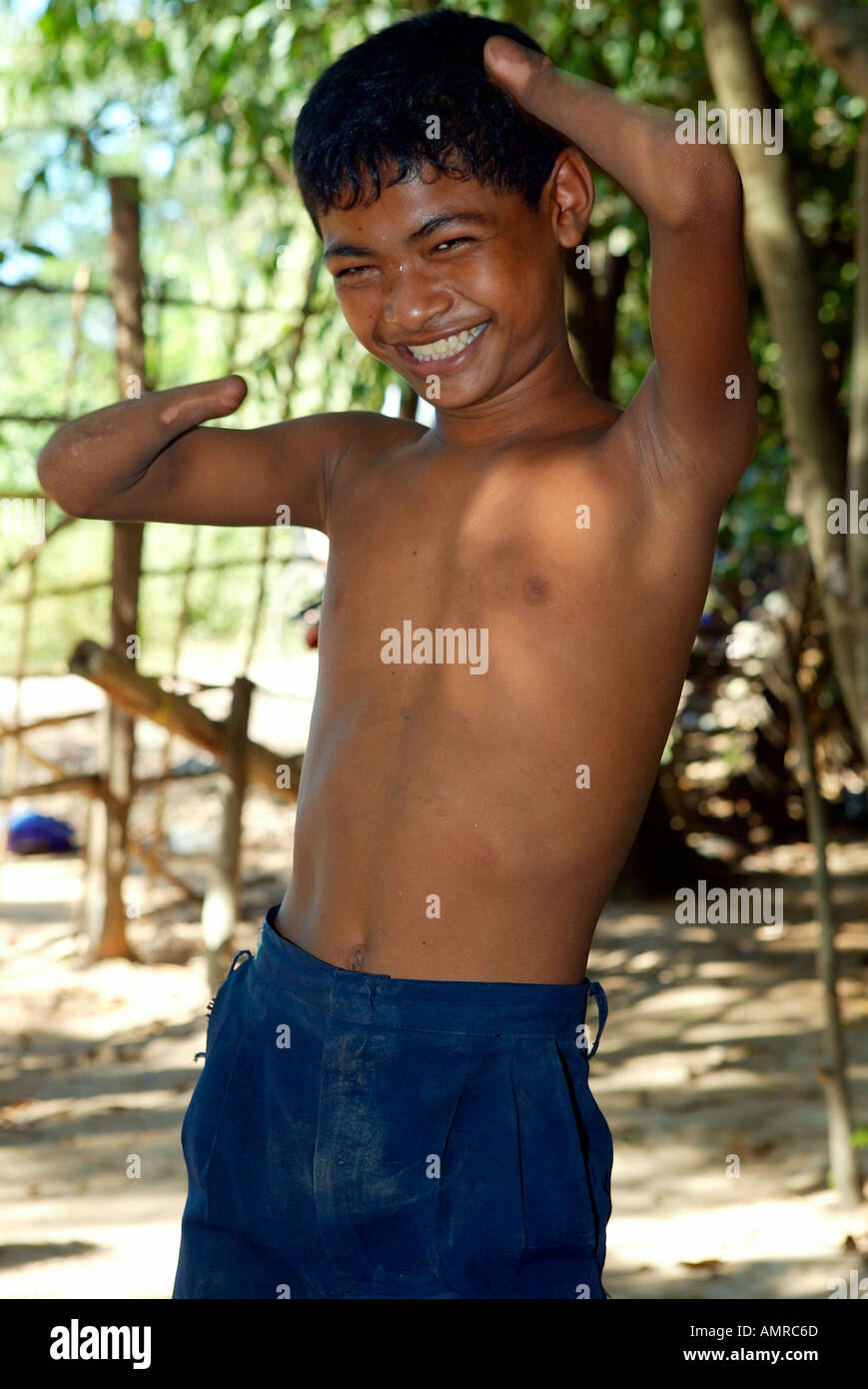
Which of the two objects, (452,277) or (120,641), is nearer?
(452,277)

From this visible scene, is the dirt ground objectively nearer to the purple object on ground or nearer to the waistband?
the purple object on ground

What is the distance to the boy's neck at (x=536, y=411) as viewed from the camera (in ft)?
4.67

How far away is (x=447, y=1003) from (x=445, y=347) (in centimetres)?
61

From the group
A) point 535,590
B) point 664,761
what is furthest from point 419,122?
point 664,761

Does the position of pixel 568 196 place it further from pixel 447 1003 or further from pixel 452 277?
pixel 447 1003

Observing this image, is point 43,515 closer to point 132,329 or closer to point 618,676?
point 132,329

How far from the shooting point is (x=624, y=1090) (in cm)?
367

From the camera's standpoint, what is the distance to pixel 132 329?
4.36 m

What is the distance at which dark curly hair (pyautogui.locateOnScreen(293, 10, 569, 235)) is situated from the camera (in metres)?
1.33

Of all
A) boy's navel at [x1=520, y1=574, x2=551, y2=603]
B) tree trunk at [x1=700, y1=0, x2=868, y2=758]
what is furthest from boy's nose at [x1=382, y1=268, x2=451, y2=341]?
tree trunk at [x1=700, y1=0, x2=868, y2=758]

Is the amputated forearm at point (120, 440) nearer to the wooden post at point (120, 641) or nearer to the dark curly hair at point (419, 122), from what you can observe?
the dark curly hair at point (419, 122)

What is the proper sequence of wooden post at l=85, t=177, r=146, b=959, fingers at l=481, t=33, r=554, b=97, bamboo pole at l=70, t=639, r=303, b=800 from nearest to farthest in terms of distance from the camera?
fingers at l=481, t=33, r=554, b=97 → bamboo pole at l=70, t=639, r=303, b=800 → wooden post at l=85, t=177, r=146, b=959

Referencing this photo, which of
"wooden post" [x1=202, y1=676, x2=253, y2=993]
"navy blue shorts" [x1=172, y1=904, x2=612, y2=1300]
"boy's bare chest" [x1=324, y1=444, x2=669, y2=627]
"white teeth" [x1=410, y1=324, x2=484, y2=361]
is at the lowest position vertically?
"navy blue shorts" [x1=172, y1=904, x2=612, y2=1300]

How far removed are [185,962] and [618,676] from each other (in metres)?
3.58
